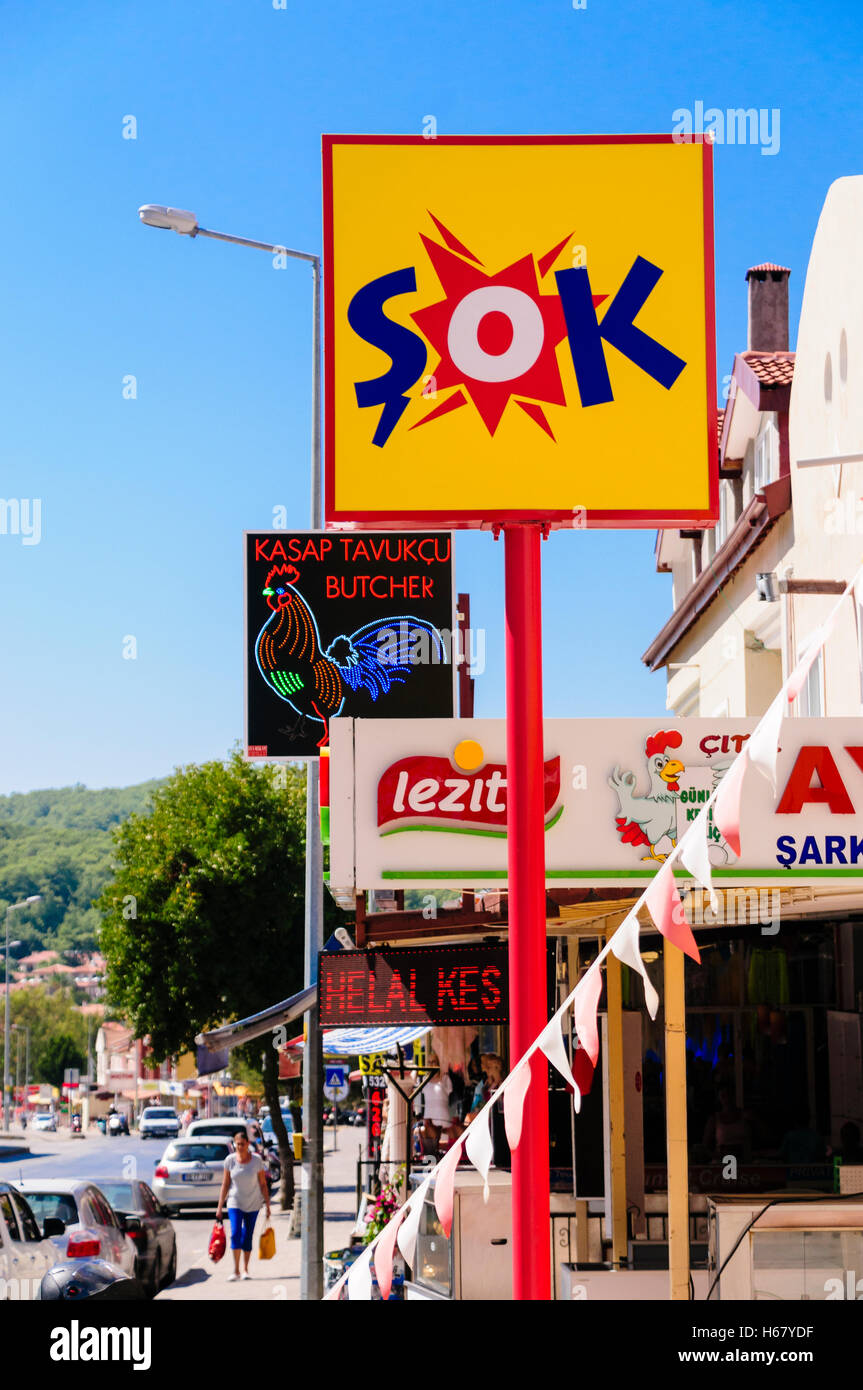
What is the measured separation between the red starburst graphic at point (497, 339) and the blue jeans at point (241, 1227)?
44.9ft

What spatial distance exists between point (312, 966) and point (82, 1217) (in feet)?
11.0

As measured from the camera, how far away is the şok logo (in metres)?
6.64

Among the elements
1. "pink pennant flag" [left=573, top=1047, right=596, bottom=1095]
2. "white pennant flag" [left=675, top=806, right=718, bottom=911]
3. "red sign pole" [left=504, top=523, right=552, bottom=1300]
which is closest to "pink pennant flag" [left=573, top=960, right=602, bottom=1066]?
"white pennant flag" [left=675, top=806, right=718, bottom=911]

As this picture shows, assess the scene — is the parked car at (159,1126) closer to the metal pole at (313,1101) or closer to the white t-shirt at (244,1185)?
the white t-shirt at (244,1185)

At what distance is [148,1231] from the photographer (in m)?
17.6

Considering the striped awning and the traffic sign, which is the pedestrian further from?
the traffic sign

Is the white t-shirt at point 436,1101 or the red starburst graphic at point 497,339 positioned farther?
the white t-shirt at point 436,1101

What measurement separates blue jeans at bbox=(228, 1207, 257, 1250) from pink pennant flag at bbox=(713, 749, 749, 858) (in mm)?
14389

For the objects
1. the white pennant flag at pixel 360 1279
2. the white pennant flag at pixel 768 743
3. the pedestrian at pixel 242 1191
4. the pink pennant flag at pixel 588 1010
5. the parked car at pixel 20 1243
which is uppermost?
the white pennant flag at pixel 768 743

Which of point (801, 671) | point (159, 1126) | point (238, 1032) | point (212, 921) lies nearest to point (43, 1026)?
point (159, 1126)

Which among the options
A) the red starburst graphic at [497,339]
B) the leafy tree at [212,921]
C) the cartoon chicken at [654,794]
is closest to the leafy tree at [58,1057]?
the leafy tree at [212,921]

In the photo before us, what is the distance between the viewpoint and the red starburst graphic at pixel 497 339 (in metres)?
6.64

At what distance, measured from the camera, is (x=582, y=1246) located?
37.1ft
